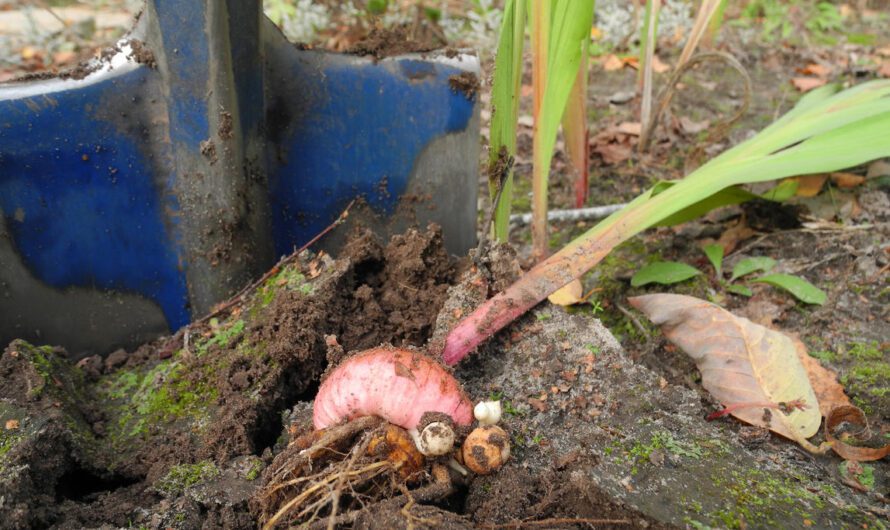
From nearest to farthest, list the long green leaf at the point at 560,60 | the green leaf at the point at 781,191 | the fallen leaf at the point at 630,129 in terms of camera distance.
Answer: the long green leaf at the point at 560,60, the green leaf at the point at 781,191, the fallen leaf at the point at 630,129

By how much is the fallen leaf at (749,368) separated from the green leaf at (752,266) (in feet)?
1.15

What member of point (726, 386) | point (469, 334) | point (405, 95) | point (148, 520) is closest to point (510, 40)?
point (405, 95)

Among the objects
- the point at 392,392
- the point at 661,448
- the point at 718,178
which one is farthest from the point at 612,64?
the point at 392,392

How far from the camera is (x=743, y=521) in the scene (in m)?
0.89

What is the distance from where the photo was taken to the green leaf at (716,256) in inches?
64.7

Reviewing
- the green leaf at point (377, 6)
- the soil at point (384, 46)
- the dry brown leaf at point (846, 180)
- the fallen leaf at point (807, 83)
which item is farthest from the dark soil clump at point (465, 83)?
the fallen leaf at point (807, 83)

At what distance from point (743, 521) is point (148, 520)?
31.7 inches

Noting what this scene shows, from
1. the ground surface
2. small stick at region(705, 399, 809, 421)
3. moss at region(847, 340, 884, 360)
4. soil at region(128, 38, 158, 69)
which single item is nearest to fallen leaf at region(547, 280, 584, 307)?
the ground surface

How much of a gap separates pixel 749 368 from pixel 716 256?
51 centimetres

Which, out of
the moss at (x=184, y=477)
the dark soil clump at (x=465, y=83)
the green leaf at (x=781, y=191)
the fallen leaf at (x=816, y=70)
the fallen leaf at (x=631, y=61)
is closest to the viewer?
the moss at (x=184, y=477)

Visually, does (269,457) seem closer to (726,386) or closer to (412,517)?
(412,517)

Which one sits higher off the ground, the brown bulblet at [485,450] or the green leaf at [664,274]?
the brown bulblet at [485,450]

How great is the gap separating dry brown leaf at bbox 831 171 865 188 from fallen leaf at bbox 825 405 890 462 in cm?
93

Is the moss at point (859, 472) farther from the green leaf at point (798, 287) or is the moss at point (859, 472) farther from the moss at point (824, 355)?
the green leaf at point (798, 287)
